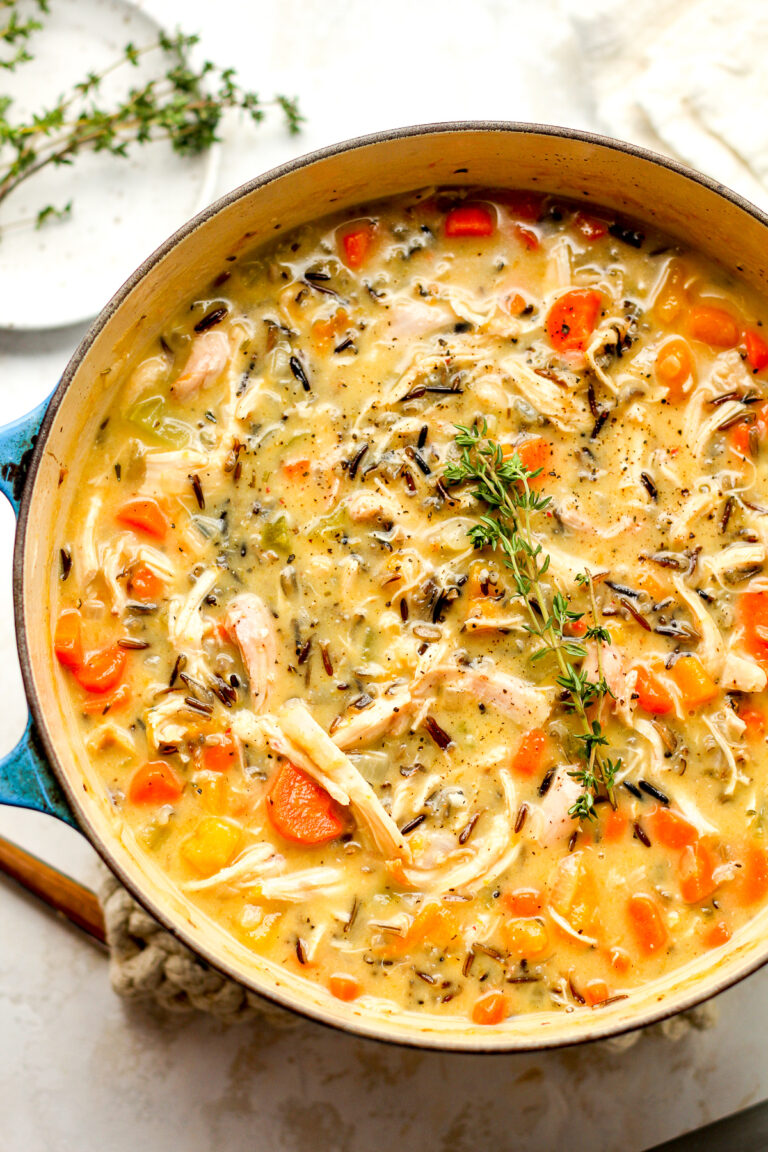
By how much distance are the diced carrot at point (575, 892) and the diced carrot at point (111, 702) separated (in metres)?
1.19

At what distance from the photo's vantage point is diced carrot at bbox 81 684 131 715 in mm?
2639

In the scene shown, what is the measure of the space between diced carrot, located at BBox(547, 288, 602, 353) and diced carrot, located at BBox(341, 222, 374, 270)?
1.76 feet

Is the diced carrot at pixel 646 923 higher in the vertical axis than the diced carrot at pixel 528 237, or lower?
lower

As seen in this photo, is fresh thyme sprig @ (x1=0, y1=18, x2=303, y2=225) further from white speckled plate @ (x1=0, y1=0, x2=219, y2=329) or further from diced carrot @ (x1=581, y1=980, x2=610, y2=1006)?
diced carrot @ (x1=581, y1=980, x2=610, y2=1006)

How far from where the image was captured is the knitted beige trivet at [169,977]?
288 cm

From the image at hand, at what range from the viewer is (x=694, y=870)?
2.59 metres

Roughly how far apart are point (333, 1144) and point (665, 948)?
128 cm

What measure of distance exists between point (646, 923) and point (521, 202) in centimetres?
196

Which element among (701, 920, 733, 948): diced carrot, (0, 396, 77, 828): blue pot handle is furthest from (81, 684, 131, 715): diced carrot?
(701, 920, 733, 948): diced carrot

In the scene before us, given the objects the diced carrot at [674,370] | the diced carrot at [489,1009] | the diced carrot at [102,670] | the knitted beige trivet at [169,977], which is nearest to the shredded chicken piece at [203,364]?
the diced carrot at [102,670]

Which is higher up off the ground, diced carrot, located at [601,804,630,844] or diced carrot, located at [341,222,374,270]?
diced carrot, located at [341,222,374,270]

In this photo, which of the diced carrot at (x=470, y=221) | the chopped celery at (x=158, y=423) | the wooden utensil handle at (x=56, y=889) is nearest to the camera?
the chopped celery at (x=158, y=423)

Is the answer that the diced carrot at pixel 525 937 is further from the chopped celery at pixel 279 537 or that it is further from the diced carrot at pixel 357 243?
the diced carrot at pixel 357 243

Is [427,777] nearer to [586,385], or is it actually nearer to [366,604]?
[366,604]
